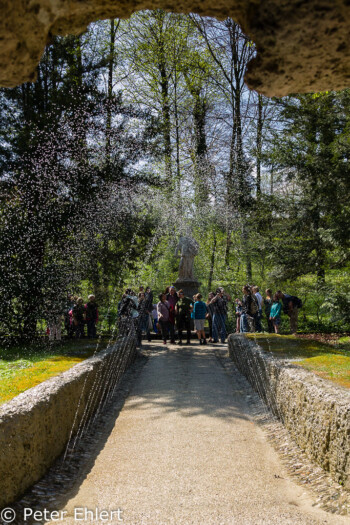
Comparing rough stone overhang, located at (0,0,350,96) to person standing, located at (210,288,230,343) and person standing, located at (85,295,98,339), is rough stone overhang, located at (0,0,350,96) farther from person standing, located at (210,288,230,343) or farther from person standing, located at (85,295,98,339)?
person standing, located at (85,295,98,339)

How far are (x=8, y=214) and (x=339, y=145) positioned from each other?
923 centimetres

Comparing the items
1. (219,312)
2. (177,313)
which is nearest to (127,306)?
(177,313)

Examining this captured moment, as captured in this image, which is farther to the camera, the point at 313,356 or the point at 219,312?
the point at 219,312

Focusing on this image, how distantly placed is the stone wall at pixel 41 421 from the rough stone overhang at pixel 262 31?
2518 millimetres

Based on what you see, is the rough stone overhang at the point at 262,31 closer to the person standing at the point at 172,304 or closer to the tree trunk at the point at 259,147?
the person standing at the point at 172,304

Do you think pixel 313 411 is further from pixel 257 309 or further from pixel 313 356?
pixel 257 309

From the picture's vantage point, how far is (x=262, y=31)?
6.17ft

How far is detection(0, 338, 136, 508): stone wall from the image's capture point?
319cm

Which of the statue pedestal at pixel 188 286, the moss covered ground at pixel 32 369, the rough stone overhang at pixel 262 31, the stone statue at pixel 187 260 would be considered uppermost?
the stone statue at pixel 187 260

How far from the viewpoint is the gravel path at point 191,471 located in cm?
308

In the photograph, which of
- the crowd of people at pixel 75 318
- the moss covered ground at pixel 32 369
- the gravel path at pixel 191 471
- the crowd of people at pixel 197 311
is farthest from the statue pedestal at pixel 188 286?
the gravel path at pixel 191 471

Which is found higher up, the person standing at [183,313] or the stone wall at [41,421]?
the person standing at [183,313]

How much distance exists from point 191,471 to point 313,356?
3.62 m

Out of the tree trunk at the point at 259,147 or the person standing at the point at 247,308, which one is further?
the tree trunk at the point at 259,147
